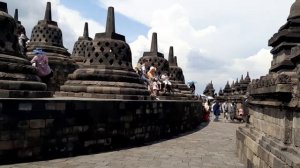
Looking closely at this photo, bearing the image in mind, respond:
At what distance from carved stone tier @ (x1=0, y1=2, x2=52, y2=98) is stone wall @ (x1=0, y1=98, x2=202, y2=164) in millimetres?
537

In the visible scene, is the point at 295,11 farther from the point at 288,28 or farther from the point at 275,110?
the point at 275,110

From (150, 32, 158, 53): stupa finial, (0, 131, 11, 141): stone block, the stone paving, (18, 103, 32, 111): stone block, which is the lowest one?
the stone paving

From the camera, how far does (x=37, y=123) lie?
7.04m

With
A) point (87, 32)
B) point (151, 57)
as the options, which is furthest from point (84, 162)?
point (87, 32)

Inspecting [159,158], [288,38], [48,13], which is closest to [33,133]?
[159,158]

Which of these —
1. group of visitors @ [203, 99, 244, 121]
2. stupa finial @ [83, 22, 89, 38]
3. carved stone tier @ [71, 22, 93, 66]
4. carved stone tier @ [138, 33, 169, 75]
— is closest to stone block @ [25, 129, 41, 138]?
carved stone tier @ [138, 33, 169, 75]

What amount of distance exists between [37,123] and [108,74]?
12.8 feet

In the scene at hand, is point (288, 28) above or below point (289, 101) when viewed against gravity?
above

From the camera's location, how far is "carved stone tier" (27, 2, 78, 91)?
58.7 ft

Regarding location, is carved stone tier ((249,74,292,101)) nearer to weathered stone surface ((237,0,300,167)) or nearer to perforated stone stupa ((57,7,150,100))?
weathered stone surface ((237,0,300,167))

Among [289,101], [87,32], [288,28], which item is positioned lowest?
[289,101]

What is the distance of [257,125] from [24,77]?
15.7ft

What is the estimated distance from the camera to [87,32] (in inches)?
917

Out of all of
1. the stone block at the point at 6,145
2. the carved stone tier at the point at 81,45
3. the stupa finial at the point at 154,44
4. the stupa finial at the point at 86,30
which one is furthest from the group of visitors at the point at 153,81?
the stupa finial at the point at 86,30
